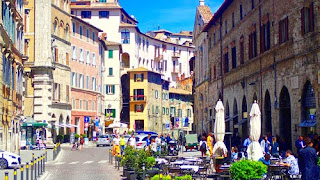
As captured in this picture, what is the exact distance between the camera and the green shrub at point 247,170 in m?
14.2

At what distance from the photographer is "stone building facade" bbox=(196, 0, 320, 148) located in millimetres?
25984

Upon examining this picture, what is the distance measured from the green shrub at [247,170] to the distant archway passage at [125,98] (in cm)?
8207

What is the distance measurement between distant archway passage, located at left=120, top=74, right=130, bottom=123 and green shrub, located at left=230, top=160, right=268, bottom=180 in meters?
82.1

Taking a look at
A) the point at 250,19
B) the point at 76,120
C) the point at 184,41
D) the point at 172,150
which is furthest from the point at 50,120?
the point at 184,41

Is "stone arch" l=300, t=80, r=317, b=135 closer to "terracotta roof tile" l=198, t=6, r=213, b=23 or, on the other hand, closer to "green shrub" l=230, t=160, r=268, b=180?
"green shrub" l=230, t=160, r=268, b=180

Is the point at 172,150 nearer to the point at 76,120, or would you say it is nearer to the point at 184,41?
the point at 76,120

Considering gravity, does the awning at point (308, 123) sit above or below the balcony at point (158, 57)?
below

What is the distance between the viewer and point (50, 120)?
60.2m

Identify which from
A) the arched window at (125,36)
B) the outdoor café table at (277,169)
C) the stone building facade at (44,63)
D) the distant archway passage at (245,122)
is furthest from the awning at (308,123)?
the arched window at (125,36)

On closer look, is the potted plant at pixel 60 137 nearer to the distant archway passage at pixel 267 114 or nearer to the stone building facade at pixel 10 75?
the stone building facade at pixel 10 75

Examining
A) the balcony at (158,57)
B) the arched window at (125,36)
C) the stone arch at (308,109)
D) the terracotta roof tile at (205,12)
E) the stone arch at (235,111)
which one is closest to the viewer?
the stone arch at (308,109)

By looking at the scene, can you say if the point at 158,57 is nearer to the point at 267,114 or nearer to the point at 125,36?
the point at 125,36

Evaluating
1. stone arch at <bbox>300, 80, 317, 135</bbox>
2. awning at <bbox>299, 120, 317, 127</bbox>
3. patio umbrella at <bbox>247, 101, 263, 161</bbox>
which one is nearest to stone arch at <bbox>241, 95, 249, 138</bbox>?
stone arch at <bbox>300, 80, 317, 135</bbox>

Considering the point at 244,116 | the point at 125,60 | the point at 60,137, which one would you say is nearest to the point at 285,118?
the point at 244,116
